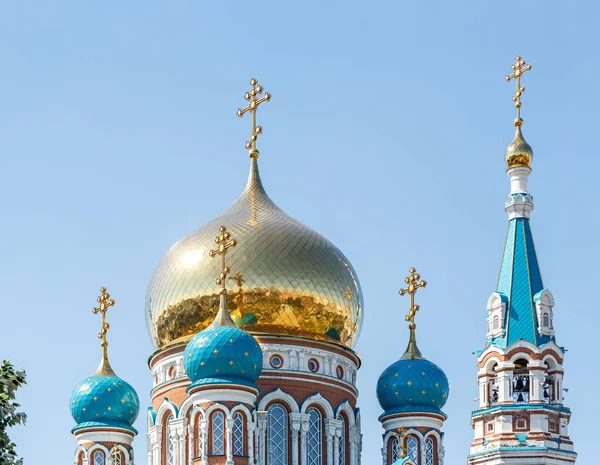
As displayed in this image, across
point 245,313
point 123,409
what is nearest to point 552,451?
point 245,313

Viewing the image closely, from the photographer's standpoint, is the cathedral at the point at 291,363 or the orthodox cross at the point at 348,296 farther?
the orthodox cross at the point at 348,296

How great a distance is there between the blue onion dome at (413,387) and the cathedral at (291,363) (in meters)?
0.02

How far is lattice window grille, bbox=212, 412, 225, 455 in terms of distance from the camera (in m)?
24.4

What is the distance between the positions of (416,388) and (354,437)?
4.37ft

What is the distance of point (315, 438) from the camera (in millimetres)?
26484

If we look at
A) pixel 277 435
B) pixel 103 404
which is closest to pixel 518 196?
pixel 277 435

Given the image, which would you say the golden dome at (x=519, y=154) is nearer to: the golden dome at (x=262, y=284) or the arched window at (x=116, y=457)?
the golden dome at (x=262, y=284)

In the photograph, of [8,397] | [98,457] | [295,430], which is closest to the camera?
[8,397]

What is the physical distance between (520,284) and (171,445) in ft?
20.6

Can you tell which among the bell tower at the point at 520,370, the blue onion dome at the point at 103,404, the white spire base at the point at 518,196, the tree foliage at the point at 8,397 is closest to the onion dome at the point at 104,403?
the blue onion dome at the point at 103,404

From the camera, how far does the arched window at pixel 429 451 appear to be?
26953 mm

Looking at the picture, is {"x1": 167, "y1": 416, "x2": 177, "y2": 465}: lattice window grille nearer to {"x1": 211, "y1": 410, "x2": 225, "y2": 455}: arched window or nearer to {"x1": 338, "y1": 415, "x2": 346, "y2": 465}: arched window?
{"x1": 211, "y1": 410, "x2": 225, "y2": 455}: arched window

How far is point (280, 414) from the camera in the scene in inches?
1039

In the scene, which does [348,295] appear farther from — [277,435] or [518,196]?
[518,196]
